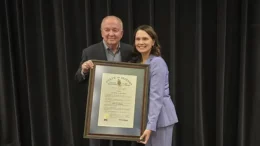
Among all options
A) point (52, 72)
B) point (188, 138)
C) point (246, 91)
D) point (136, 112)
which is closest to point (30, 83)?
point (52, 72)

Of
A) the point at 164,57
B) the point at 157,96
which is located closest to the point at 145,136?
the point at 157,96

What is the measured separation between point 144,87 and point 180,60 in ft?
3.17

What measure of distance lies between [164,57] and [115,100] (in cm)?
98

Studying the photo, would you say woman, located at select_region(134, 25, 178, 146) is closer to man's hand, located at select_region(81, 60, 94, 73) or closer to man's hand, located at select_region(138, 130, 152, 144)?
man's hand, located at select_region(138, 130, 152, 144)

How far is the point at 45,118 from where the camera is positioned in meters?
2.77

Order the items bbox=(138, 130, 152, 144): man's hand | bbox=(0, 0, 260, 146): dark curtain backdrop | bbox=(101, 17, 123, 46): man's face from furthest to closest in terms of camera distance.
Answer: bbox=(0, 0, 260, 146): dark curtain backdrop, bbox=(101, 17, 123, 46): man's face, bbox=(138, 130, 152, 144): man's hand

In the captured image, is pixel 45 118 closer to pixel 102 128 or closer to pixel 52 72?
pixel 52 72

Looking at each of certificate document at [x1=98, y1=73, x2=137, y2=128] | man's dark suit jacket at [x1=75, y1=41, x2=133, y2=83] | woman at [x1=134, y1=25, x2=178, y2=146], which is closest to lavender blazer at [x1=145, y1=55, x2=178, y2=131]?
woman at [x1=134, y1=25, x2=178, y2=146]

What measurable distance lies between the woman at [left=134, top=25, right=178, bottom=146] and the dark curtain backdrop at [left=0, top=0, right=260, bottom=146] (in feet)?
2.59

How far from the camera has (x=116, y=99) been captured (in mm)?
1791

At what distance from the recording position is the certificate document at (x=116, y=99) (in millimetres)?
1779

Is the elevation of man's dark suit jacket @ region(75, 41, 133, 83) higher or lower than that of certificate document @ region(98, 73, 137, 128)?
higher

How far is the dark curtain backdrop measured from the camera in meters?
2.52

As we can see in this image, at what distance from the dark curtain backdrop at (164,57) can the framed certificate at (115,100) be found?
0.86 metres
